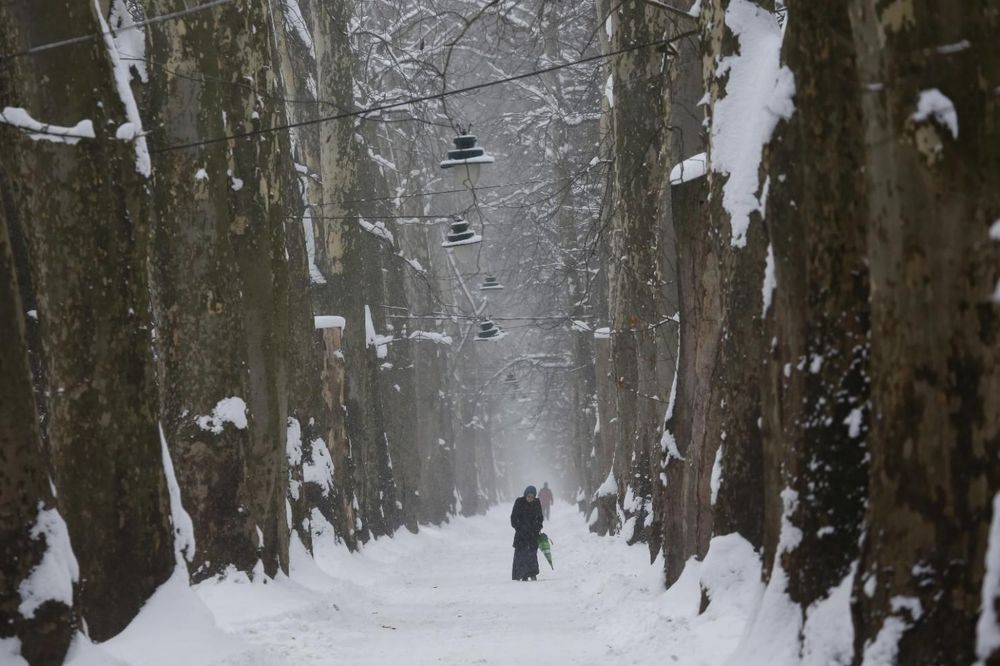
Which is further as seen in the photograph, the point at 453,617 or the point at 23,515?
the point at 453,617

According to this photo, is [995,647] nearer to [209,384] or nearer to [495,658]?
[495,658]

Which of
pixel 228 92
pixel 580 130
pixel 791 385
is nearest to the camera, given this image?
pixel 791 385

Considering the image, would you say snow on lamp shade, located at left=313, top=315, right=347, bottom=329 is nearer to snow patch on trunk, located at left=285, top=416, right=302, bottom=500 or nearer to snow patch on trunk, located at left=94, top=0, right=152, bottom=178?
snow patch on trunk, located at left=285, top=416, right=302, bottom=500

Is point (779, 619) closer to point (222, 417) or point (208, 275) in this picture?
point (222, 417)

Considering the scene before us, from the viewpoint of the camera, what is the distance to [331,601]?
12.7 meters

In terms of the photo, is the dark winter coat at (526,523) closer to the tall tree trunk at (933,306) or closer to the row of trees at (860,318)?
the row of trees at (860,318)

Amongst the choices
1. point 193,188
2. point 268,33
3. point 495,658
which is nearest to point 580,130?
point 268,33

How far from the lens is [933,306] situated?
434cm

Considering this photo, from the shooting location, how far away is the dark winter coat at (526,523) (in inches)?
729

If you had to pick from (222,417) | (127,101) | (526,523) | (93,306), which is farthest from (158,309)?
(526,523)

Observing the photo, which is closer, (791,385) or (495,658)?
(791,385)

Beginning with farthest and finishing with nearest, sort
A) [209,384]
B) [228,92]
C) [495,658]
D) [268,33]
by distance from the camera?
[268,33]
[228,92]
[209,384]
[495,658]

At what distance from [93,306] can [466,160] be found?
7.21 meters

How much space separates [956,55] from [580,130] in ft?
76.0
